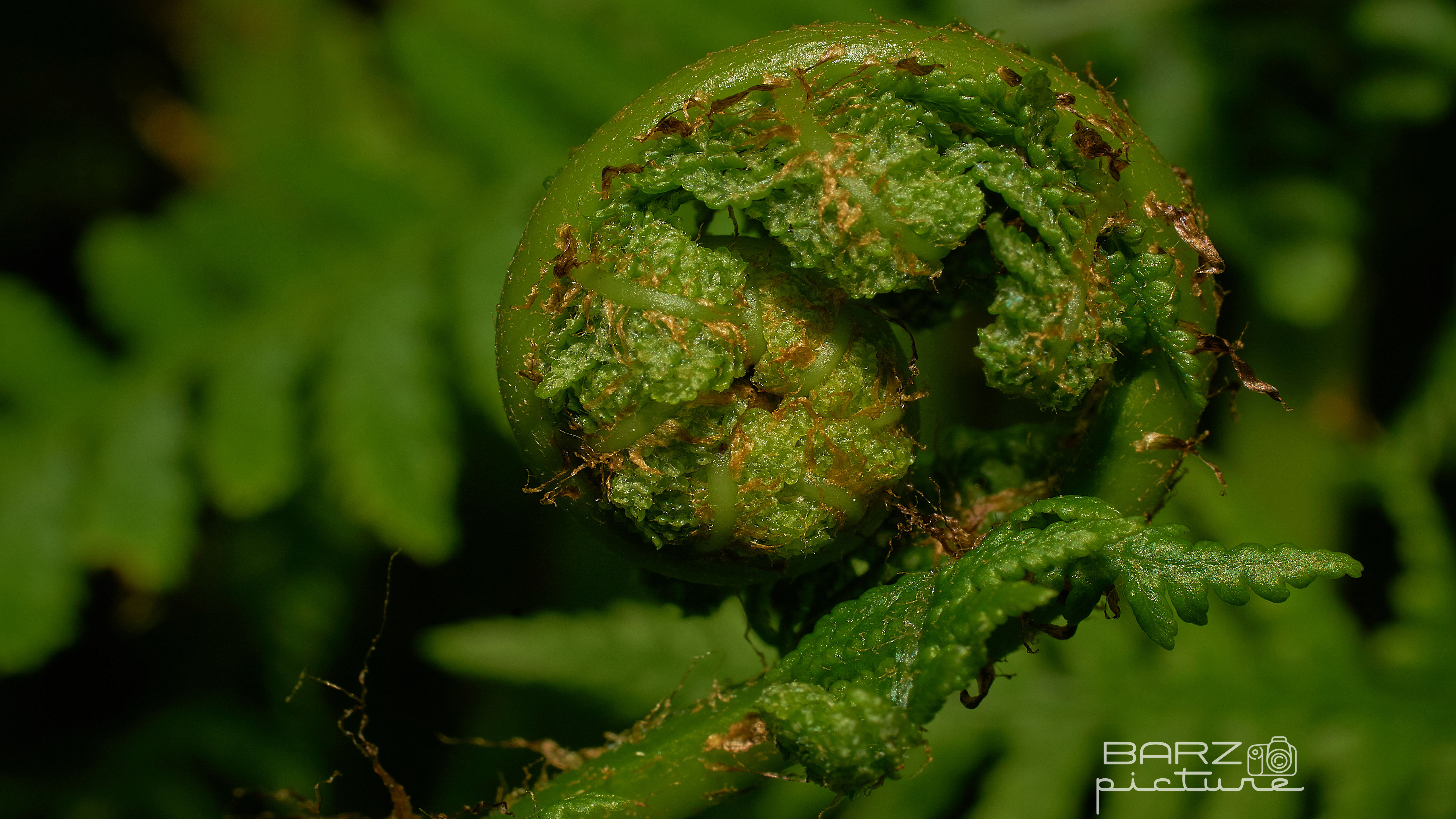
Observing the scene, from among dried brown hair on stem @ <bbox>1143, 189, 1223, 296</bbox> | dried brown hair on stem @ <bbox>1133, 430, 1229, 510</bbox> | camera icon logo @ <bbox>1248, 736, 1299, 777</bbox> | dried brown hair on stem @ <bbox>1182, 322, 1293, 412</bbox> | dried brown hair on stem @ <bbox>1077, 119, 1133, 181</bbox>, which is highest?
dried brown hair on stem @ <bbox>1077, 119, 1133, 181</bbox>

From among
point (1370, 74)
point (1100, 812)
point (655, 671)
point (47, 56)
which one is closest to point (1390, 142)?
point (1370, 74)

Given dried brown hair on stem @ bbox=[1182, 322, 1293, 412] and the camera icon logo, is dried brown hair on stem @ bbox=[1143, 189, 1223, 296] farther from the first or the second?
the camera icon logo

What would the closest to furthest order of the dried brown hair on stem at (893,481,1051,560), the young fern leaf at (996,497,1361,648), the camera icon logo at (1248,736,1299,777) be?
the young fern leaf at (996,497,1361,648), the dried brown hair on stem at (893,481,1051,560), the camera icon logo at (1248,736,1299,777)

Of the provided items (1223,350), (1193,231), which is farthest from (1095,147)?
(1223,350)

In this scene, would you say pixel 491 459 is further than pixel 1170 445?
Yes

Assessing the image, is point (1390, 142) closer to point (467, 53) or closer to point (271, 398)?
point (467, 53)

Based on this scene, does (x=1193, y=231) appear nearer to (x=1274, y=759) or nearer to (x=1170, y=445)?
(x=1170, y=445)

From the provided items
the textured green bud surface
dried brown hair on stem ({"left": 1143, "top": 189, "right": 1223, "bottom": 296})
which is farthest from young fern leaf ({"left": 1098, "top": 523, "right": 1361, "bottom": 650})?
dried brown hair on stem ({"left": 1143, "top": 189, "right": 1223, "bottom": 296})
